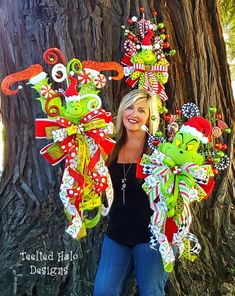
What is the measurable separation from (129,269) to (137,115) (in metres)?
0.79

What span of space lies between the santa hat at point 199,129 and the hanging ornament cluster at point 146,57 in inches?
29.9

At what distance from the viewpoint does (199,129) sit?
229cm

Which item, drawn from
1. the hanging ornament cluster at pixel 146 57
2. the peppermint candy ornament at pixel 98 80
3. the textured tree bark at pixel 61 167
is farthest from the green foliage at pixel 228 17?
the peppermint candy ornament at pixel 98 80

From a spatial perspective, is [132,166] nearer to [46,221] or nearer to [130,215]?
[130,215]

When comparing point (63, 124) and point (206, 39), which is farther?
point (206, 39)

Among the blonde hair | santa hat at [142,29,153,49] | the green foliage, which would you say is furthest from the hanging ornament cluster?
the green foliage

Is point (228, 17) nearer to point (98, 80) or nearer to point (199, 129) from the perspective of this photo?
point (98, 80)

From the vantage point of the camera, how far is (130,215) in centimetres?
254

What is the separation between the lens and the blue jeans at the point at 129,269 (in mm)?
2420

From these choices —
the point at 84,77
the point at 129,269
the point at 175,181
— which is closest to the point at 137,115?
the point at 84,77

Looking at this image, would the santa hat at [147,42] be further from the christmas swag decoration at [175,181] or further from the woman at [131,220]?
the christmas swag decoration at [175,181]

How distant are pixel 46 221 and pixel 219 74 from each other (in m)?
1.66

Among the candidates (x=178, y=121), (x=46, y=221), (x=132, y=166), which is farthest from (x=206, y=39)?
(x=46, y=221)

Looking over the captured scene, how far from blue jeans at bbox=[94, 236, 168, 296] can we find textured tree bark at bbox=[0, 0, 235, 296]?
0.63 metres
